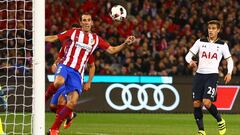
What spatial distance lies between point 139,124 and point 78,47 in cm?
420

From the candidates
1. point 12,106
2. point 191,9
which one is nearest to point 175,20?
point 191,9

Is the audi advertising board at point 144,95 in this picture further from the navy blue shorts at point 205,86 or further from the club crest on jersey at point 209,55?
the club crest on jersey at point 209,55

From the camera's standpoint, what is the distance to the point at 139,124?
591 inches

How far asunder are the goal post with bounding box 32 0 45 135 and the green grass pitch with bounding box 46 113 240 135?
3265 mm

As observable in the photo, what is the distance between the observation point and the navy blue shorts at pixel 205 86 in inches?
474

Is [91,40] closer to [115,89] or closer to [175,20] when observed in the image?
[115,89]

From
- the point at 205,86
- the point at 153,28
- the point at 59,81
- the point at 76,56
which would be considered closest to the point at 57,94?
the point at 59,81

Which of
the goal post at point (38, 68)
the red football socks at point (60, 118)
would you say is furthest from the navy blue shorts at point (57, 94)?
the goal post at point (38, 68)

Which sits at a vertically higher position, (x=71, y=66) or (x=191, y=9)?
(x=191, y=9)

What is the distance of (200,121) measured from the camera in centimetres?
1193

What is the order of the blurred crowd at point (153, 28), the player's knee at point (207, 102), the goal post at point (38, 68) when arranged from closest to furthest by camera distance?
the goal post at point (38, 68)
the player's knee at point (207, 102)
the blurred crowd at point (153, 28)

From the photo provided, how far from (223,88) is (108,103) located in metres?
3.11

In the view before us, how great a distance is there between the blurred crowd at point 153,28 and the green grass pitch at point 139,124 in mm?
2245

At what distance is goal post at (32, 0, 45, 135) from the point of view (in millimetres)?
9008
